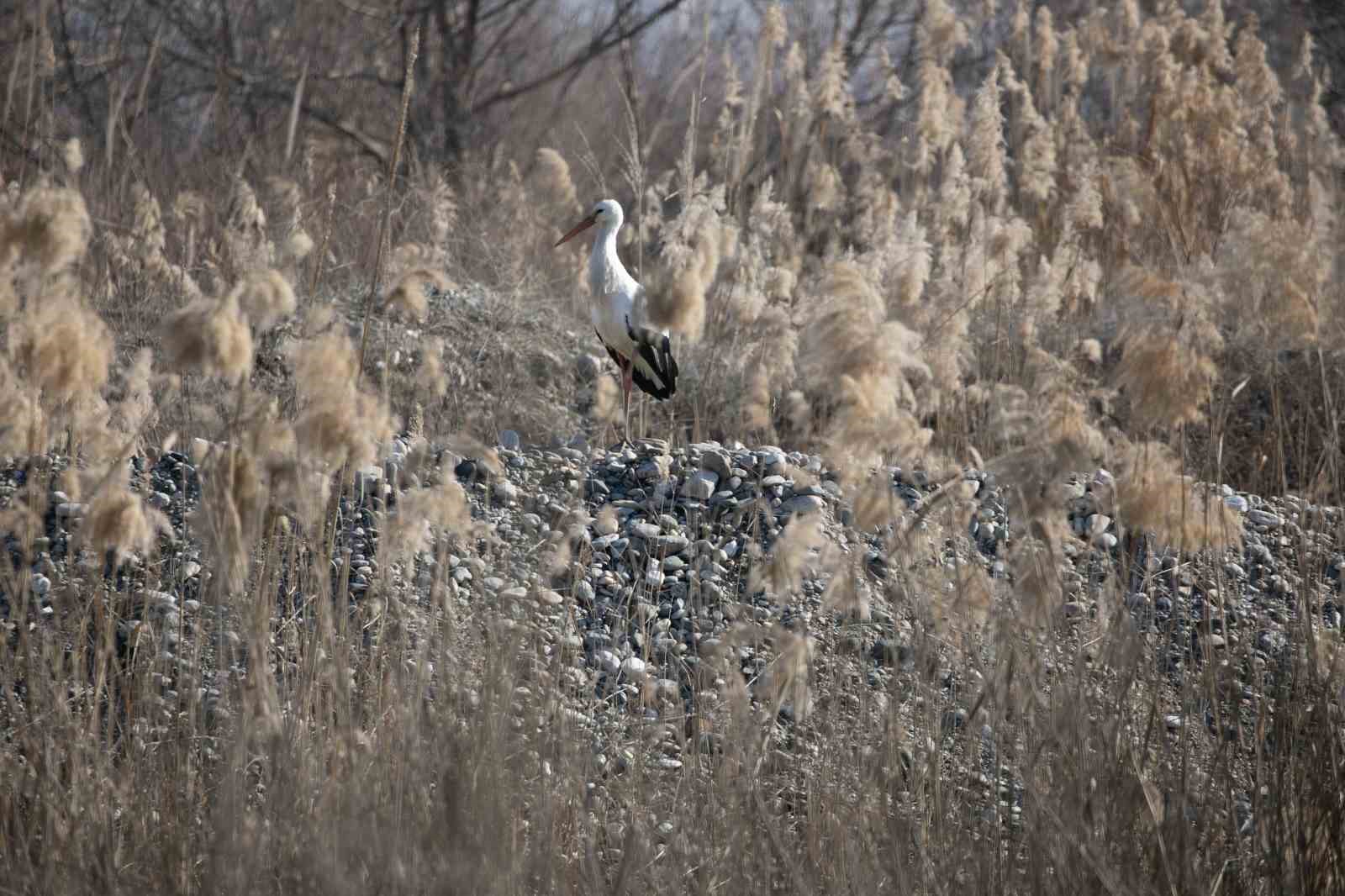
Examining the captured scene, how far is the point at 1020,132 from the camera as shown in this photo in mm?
6414

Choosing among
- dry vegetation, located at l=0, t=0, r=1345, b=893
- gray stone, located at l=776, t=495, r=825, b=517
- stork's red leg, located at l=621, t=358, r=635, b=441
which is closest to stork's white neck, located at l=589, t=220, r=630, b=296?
stork's red leg, located at l=621, t=358, r=635, b=441

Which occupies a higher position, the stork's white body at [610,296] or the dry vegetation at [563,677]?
the stork's white body at [610,296]

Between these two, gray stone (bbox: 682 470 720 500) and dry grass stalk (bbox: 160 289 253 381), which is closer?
dry grass stalk (bbox: 160 289 253 381)

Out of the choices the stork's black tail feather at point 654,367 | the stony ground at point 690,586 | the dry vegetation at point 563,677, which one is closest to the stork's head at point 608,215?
the stork's black tail feather at point 654,367

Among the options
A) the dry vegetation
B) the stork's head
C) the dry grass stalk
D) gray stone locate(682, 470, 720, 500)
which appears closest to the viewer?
the dry grass stalk

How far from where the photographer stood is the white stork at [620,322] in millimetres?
4570

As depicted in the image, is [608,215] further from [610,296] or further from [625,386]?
[625,386]

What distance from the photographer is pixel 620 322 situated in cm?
458

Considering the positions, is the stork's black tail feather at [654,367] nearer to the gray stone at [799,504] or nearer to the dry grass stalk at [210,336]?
the gray stone at [799,504]

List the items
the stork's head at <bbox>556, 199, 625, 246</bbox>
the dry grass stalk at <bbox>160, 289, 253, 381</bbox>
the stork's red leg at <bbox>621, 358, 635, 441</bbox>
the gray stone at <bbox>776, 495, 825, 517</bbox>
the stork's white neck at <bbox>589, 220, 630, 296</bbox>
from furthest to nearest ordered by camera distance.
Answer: the stork's head at <bbox>556, 199, 625, 246</bbox> → the stork's white neck at <bbox>589, 220, 630, 296</bbox> → the stork's red leg at <bbox>621, 358, 635, 441</bbox> → the gray stone at <bbox>776, 495, 825, 517</bbox> → the dry grass stalk at <bbox>160, 289, 253, 381</bbox>

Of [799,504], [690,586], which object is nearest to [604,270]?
[799,504]

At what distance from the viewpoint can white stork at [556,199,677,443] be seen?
180 inches

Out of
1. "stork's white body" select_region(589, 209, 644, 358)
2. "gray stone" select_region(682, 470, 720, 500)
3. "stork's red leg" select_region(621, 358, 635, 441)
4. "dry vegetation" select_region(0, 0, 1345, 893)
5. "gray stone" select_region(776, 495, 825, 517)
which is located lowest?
"dry vegetation" select_region(0, 0, 1345, 893)

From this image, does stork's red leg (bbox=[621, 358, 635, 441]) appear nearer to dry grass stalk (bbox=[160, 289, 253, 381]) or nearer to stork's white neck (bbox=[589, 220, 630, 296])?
stork's white neck (bbox=[589, 220, 630, 296])
